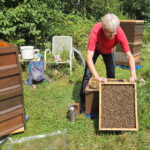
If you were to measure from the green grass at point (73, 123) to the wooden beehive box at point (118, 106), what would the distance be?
0.20m

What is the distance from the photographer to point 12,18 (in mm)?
5117

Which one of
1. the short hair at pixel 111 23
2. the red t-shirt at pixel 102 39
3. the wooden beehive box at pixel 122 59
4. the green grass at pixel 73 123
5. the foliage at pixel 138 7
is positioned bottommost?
the green grass at pixel 73 123

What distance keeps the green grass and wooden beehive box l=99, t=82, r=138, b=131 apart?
20cm

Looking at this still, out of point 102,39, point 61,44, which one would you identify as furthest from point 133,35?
point 102,39

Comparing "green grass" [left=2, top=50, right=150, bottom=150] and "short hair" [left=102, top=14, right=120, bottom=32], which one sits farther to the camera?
"green grass" [left=2, top=50, right=150, bottom=150]

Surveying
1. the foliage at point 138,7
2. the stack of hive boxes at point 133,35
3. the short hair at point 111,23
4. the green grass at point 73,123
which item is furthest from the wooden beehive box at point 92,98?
the foliage at point 138,7

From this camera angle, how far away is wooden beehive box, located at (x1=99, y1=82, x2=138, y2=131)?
288cm

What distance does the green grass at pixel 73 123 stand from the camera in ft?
9.45

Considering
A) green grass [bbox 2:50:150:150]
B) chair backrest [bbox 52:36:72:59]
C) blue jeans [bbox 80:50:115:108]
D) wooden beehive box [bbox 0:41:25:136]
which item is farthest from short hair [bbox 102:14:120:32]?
chair backrest [bbox 52:36:72:59]

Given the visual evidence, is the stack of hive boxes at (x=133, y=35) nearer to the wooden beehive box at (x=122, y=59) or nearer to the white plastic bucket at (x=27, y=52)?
the wooden beehive box at (x=122, y=59)

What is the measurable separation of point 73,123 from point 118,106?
36.1 inches

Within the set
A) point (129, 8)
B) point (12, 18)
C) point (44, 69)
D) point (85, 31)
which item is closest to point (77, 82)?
point (44, 69)

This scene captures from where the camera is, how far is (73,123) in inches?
133

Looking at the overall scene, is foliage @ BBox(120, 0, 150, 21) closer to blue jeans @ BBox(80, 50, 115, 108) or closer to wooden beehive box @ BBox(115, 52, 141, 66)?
wooden beehive box @ BBox(115, 52, 141, 66)
